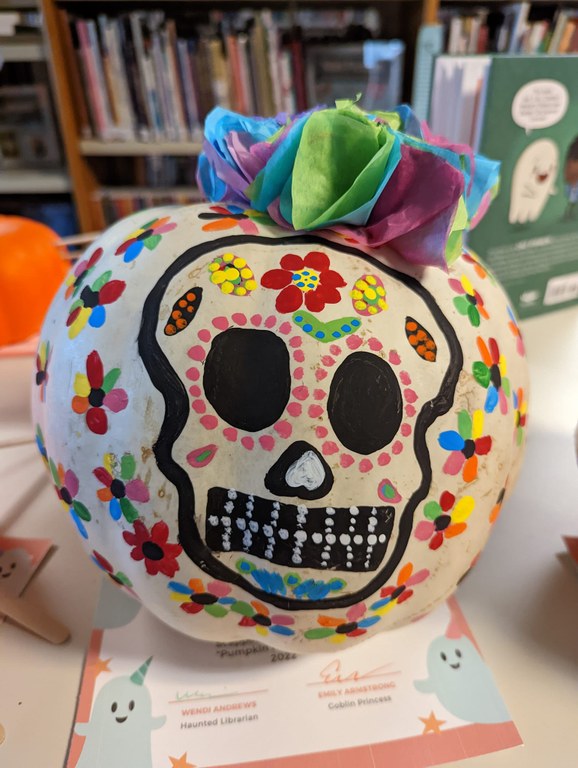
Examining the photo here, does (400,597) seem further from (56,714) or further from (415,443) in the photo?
(56,714)

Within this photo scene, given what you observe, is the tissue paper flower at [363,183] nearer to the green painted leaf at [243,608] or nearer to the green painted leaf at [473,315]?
the green painted leaf at [473,315]

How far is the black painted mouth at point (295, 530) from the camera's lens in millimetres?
435

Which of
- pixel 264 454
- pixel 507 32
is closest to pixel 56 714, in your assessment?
pixel 264 454

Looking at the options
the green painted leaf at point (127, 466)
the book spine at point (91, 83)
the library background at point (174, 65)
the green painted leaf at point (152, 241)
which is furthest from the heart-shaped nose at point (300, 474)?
the book spine at point (91, 83)

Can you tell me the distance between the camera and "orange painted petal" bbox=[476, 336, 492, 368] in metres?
0.49

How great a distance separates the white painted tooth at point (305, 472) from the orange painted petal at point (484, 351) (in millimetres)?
168

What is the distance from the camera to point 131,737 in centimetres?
50

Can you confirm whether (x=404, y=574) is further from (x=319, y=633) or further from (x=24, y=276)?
(x=24, y=276)

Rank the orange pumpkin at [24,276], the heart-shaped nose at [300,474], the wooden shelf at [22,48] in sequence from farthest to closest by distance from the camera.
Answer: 1. the wooden shelf at [22,48]
2. the orange pumpkin at [24,276]
3. the heart-shaped nose at [300,474]

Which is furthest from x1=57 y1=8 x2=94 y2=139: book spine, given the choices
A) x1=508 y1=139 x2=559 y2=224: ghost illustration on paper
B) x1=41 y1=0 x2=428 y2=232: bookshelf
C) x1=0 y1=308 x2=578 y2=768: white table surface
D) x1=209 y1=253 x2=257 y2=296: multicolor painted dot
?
x1=209 y1=253 x2=257 y2=296: multicolor painted dot

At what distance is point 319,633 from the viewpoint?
19.0 inches
